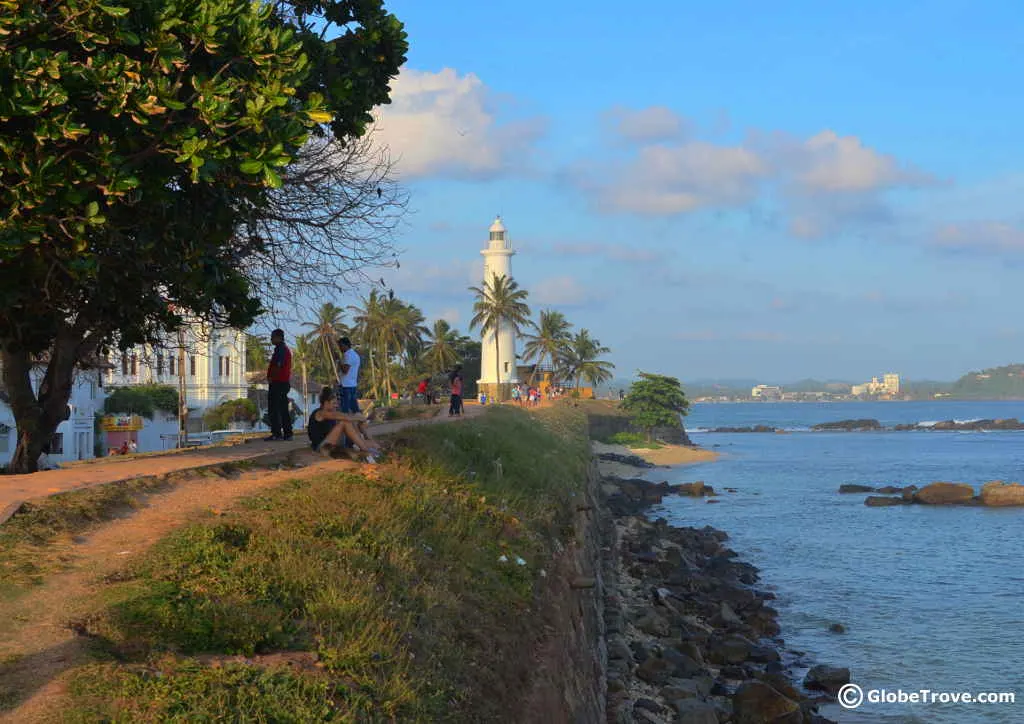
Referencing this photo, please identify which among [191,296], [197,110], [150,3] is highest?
[150,3]

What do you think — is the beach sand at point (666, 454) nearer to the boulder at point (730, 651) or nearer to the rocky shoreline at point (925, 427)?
the boulder at point (730, 651)

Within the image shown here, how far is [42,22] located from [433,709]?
271 inches

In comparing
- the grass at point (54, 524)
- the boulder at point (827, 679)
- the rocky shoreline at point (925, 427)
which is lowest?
the rocky shoreline at point (925, 427)

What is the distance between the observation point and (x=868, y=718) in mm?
15711

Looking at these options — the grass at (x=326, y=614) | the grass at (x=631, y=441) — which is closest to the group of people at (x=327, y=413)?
the grass at (x=326, y=614)

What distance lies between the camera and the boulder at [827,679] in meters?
16.9

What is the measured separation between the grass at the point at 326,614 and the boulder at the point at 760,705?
5103 millimetres

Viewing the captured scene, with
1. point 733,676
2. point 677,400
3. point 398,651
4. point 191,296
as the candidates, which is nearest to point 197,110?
point 191,296

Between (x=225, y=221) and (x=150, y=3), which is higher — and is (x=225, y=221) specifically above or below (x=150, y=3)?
below

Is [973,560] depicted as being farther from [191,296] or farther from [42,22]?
[42,22]

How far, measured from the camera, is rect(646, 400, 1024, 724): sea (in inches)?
706

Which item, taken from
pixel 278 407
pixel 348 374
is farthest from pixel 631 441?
pixel 278 407

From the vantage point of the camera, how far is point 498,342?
245 feet

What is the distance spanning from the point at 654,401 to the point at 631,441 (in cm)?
538
